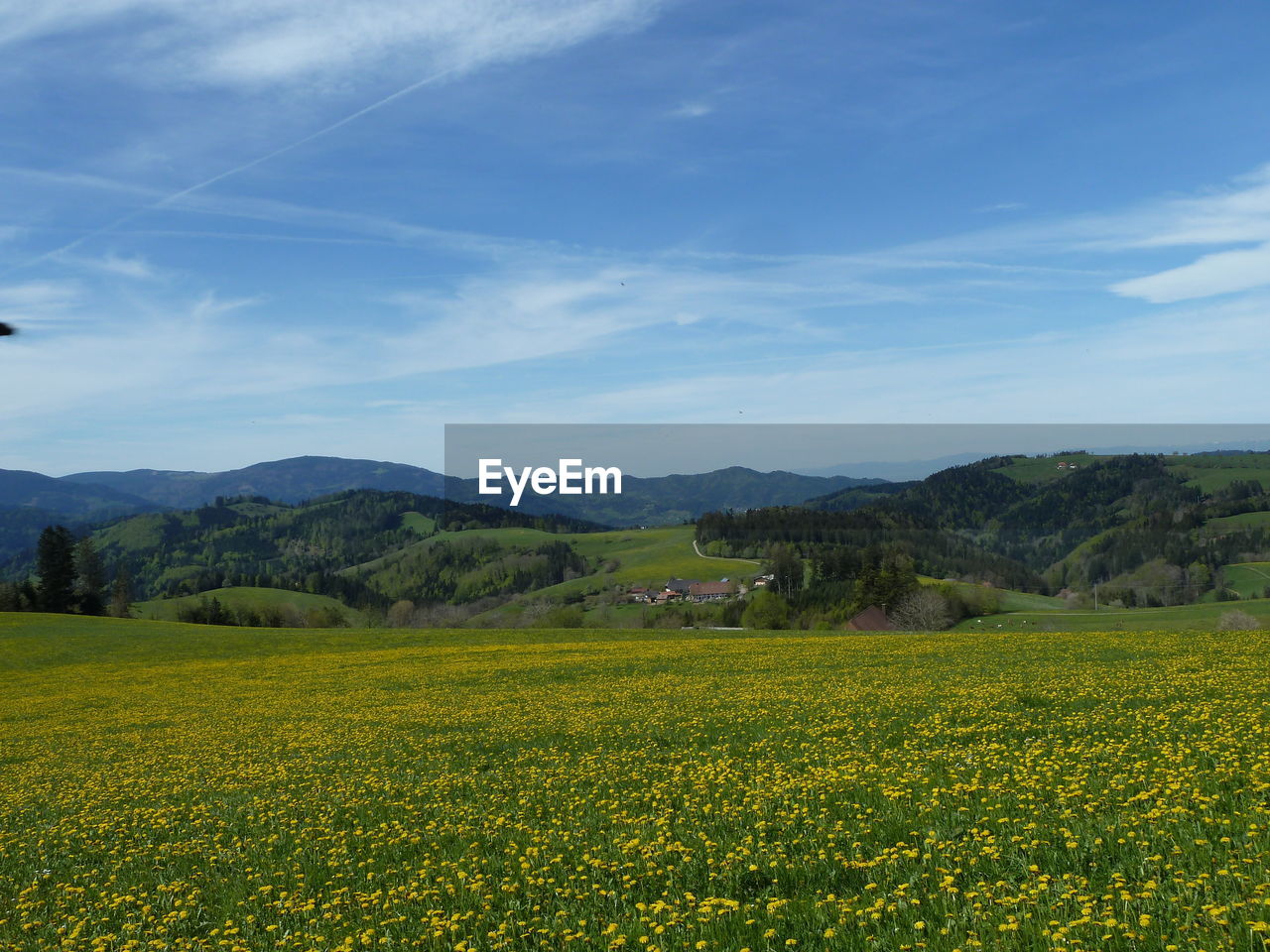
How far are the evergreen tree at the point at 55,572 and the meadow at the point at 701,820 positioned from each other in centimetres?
11334

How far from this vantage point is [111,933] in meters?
9.81

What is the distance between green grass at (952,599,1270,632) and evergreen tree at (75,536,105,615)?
127 m

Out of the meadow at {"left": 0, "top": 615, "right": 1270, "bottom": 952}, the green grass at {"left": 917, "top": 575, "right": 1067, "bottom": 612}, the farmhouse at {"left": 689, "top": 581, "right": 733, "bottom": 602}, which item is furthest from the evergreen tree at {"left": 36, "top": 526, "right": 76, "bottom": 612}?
the green grass at {"left": 917, "top": 575, "right": 1067, "bottom": 612}

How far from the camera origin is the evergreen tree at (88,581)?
Result: 414 ft

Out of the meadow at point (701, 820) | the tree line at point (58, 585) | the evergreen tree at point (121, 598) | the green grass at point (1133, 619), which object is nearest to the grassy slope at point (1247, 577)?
the green grass at point (1133, 619)

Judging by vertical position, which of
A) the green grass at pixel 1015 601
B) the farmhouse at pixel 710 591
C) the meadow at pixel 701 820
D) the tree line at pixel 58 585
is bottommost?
the farmhouse at pixel 710 591

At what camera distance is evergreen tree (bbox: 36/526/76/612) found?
12219 centimetres

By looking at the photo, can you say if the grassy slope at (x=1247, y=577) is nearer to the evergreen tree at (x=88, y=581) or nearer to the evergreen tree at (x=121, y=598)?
the evergreen tree at (x=121, y=598)

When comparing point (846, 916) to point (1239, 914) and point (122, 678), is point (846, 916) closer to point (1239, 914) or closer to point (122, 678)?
point (1239, 914)

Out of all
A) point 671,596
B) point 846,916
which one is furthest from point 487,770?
point 671,596

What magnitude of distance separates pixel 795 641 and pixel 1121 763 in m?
40.9

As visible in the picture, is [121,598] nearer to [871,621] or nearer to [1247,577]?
[871,621]

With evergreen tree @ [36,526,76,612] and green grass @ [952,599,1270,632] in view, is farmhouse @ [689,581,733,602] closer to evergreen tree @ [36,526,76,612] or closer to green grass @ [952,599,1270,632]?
green grass @ [952,599,1270,632]

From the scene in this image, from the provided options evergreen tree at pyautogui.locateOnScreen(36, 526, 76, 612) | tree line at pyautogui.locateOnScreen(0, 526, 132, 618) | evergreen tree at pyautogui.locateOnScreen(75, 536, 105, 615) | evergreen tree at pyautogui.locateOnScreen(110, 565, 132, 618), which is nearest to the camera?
tree line at pyautogui.locateOnScreen(0, 526, 132, 618)
